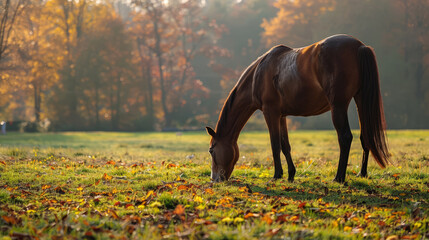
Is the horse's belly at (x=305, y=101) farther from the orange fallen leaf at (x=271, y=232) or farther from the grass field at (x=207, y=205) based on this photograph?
the orange fallen leaf at (x=271, y=232)

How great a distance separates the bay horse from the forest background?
28293 millimetres

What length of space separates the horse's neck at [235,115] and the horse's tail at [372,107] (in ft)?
7.11

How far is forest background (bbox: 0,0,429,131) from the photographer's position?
124ft

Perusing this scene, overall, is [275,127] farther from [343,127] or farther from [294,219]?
[294,219]

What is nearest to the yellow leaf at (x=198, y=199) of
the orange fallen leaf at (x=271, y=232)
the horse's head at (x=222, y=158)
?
the orange fallen leaf at (x=271, y=232)

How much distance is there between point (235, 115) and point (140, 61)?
→ 122 feet

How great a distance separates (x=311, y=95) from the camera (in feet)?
25.3

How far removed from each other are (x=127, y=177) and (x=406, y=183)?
5.17m

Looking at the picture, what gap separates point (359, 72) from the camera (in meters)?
7.27

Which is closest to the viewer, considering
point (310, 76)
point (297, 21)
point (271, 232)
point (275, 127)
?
point (271, 232)

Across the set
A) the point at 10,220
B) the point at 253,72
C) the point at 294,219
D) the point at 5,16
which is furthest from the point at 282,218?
the point at 5,16

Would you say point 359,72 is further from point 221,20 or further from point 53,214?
point 221,20

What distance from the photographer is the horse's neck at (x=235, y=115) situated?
8562 millimetres

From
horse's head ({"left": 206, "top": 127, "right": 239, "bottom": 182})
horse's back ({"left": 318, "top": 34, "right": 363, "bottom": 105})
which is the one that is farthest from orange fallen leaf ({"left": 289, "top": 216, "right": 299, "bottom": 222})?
horse's head ({"left": 206, "top": 127, "right": 239, "bottom": 182})
